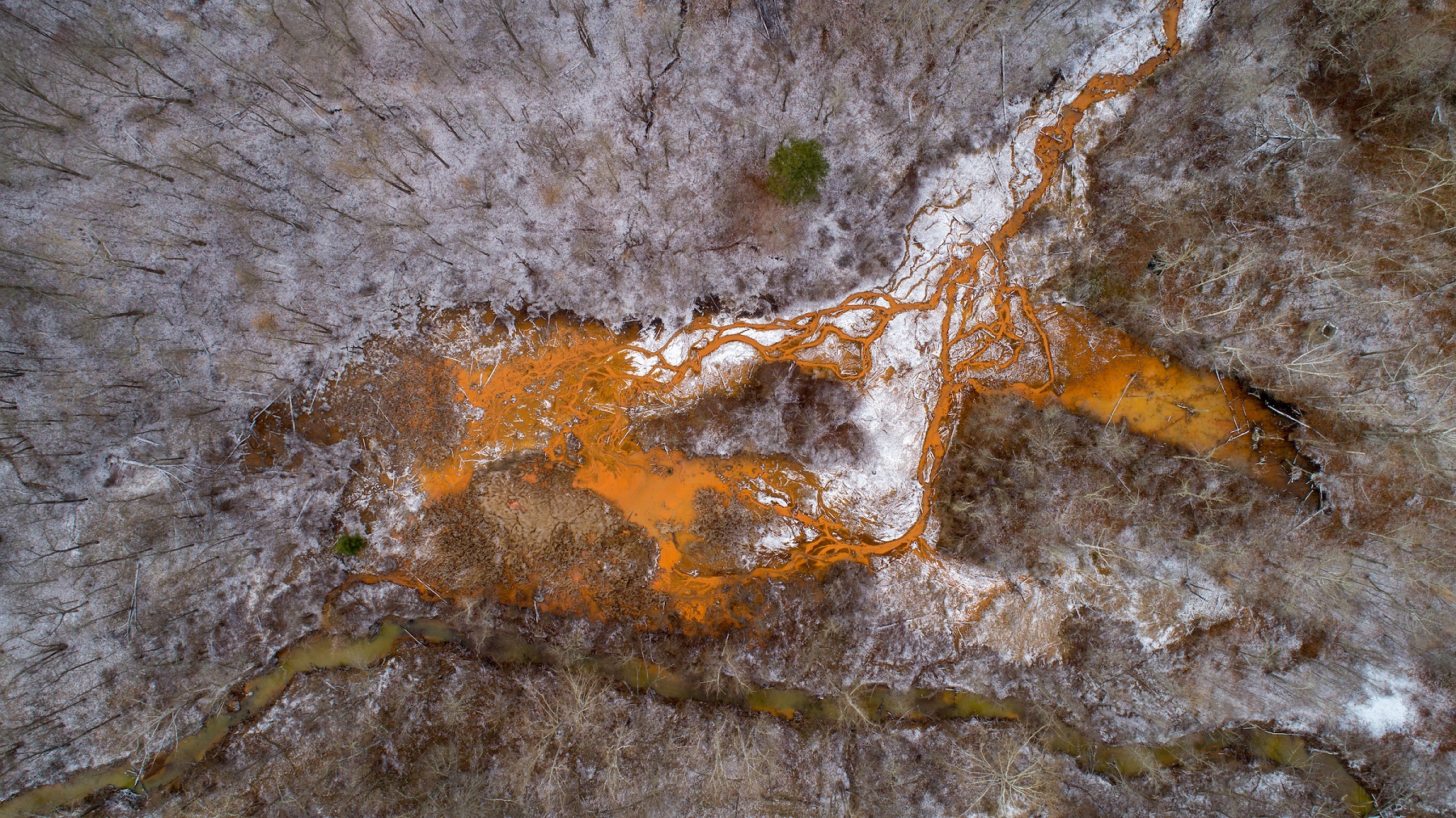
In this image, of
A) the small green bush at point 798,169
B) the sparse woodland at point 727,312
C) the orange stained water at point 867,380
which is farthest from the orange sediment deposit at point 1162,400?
the small green bush at point 798,169

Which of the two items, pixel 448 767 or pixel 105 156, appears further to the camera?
pixel 448 767

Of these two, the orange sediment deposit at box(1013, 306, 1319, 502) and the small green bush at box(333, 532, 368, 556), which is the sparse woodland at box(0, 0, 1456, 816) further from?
the orange sediment deposit at box(1013, 306, 1319, 502)

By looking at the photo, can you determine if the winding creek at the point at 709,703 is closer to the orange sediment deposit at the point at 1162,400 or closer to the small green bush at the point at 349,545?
the small green bush at the point at 349,545

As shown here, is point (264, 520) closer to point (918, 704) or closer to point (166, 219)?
point (166, 219)

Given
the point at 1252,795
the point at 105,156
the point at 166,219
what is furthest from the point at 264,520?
the point at 1252,795

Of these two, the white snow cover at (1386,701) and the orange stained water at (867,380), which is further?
the orange stained water at (867,380)

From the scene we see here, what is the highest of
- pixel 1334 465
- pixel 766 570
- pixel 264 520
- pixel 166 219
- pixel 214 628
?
pixel 166 219

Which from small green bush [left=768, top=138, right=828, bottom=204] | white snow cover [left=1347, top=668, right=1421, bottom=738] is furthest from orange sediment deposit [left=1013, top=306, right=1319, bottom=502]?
small green bush [left=768, top=138, right=828, bottom=204]
